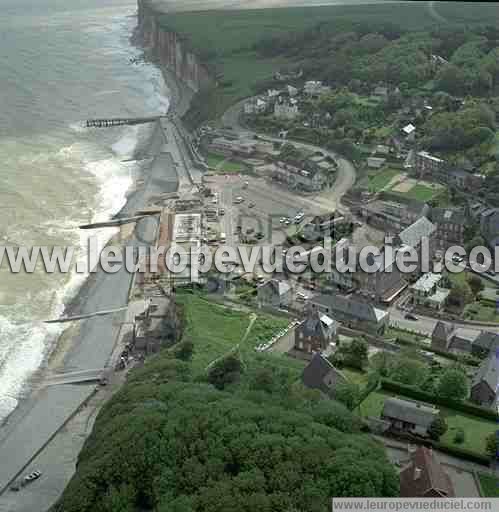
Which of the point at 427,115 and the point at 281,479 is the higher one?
the point at 281,479

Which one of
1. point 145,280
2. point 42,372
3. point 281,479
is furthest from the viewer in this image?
point 145,280

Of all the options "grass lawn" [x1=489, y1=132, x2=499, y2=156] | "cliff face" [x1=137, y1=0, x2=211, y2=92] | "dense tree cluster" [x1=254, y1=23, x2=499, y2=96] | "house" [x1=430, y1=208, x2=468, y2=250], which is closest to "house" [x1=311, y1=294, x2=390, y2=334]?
"house" [x1=430, y1=208, x2=468, y2=250]

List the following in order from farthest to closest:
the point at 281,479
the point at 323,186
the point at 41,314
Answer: the point at 323,186, the point at 41,314, the point at 281,479

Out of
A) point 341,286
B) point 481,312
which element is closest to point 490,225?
point 481,312

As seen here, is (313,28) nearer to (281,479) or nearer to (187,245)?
(187,245)

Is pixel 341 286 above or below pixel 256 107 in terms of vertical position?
above

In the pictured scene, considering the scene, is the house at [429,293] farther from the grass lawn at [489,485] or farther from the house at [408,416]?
the grass lawn at [489,485]

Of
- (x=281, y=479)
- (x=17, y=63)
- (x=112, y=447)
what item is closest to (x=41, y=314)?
(x=112, y=447)

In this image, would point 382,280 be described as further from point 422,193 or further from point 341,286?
point 422,193

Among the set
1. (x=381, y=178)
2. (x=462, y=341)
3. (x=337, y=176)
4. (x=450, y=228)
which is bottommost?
(x=337, y=176)
